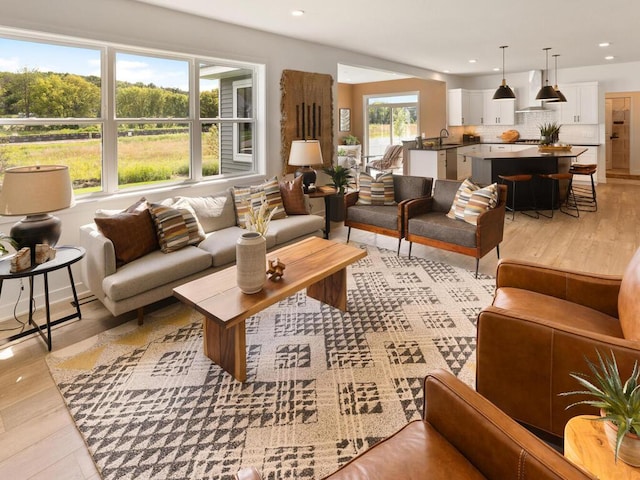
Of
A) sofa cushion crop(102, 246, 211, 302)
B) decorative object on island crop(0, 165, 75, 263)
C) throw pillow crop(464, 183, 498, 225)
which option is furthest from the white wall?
throw pillow crop(464, 183, 498, 225)

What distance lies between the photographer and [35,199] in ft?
8.79

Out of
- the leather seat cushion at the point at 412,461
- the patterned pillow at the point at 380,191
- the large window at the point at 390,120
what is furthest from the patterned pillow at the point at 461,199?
the large window at the point at 390,120

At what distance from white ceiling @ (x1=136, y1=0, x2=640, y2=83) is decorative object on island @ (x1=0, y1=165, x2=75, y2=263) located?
215 cm

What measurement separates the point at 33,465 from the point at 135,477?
0.51 m

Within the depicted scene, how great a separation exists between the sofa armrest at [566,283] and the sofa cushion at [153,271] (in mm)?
2311

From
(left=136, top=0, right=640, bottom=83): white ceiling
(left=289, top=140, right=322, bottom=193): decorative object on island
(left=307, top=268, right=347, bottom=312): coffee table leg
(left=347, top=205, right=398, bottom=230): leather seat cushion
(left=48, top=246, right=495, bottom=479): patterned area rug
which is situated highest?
(left=136, top=0, right=640, bottom=83): white ceiling

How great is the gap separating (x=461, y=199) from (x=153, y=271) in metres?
3.06

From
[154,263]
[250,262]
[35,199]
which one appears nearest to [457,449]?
[250,262]

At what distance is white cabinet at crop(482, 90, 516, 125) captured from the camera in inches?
405

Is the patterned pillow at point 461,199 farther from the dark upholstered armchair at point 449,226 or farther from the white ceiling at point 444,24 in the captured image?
the white ceiling at point 444,24

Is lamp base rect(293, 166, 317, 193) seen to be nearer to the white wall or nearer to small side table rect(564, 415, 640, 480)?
the white wall

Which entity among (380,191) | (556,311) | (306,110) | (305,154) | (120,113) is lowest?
(556,311)

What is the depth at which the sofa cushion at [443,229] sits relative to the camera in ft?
13.2

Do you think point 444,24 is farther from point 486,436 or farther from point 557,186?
point 486,436
